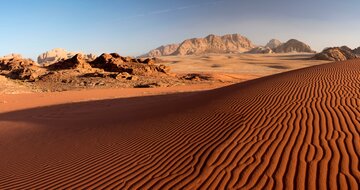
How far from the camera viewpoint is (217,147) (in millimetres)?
6750

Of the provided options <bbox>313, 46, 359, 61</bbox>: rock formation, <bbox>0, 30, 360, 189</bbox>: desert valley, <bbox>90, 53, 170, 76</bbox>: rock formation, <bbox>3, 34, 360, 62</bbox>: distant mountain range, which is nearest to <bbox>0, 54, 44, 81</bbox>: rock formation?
<bbox>90, 53, 170, 76</bbox>: rock formation

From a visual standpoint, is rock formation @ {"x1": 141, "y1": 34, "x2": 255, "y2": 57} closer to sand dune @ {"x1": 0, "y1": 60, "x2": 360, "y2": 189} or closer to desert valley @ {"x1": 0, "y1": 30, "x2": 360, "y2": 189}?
desert valley @ {"x1": 0, "y1": 30, "x2": 360, "y2": 189}

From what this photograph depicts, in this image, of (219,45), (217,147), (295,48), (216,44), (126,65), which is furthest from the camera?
(216,44)

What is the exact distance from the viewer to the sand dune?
5.35m

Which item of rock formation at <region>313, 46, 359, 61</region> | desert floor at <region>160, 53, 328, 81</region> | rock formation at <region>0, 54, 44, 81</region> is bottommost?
desert floor at <region>160, 53, 328, 81</region>

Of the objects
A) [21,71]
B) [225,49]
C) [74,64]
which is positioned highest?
[74,64]

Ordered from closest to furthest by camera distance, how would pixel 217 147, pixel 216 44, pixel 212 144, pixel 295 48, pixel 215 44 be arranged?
pixel 217 147 < pixel 212 144 < pixel 295 48 < pixel 216 44 < pixel 215 44

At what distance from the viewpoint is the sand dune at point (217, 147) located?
5.35 metres

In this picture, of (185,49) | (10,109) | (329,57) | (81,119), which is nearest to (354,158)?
(81,119)

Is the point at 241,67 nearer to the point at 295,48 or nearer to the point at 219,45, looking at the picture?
the point at 295,48

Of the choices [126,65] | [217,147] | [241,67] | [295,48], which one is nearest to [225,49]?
[295,48]

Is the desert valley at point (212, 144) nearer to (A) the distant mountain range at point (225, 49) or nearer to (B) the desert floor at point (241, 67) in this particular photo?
(B) the desert floor at point (241, 67)

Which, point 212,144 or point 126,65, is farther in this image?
point 126,65

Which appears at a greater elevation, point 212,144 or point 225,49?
Result: point 212,144
